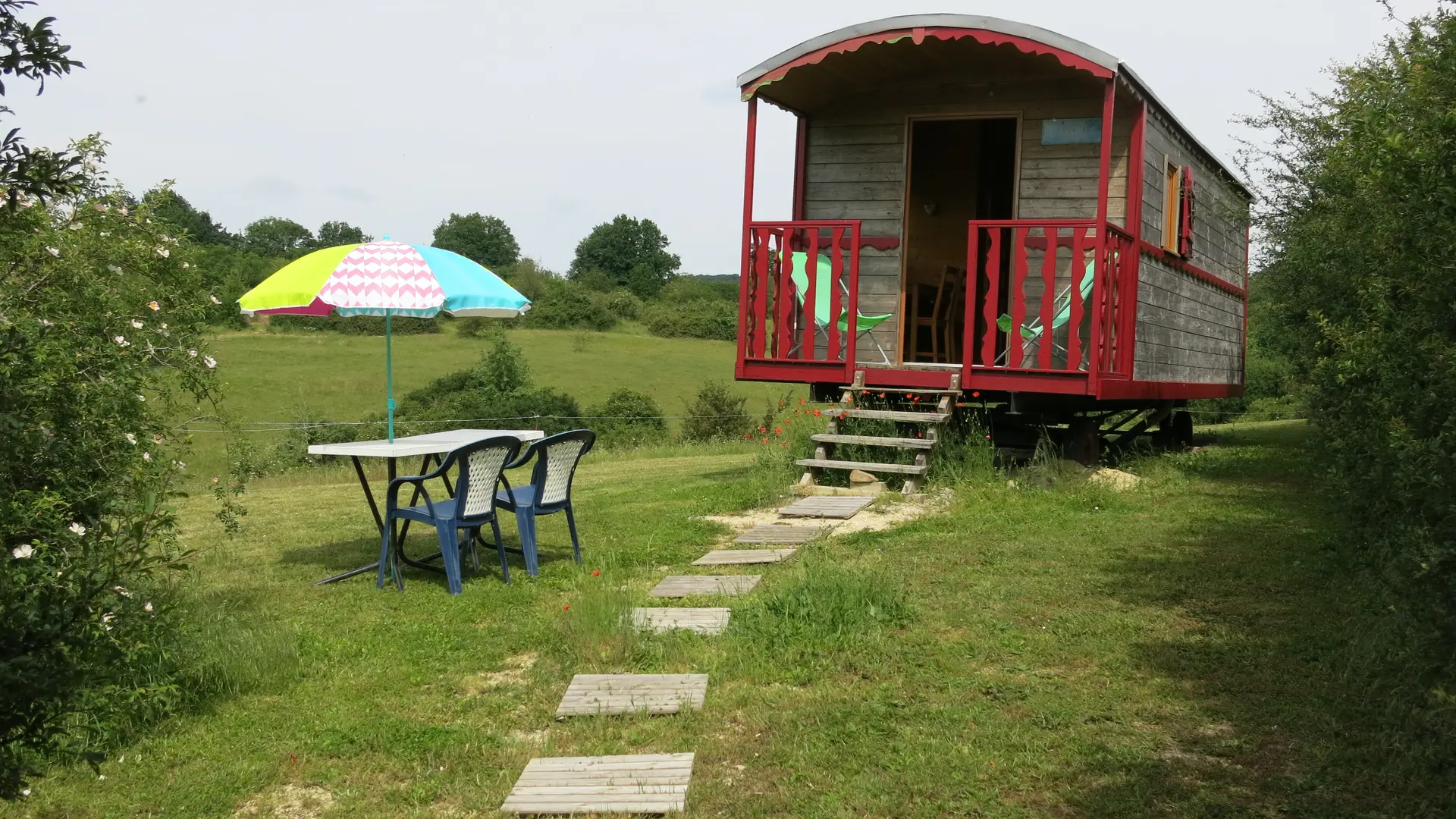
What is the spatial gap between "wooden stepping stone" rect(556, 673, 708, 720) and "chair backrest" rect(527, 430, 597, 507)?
6.72 ft

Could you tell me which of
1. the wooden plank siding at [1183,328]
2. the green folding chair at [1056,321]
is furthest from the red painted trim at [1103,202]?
the wooden plank siding at [1183,328]

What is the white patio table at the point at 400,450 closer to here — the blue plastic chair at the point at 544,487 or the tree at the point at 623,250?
the blue plastic chair at the point at 544,487

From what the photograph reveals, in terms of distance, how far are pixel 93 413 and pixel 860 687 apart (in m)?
2.84

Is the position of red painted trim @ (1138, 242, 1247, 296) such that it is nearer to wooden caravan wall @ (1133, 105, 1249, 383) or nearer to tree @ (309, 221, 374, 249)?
wooden caravan wall @ (1133, 105, 1249, 383)

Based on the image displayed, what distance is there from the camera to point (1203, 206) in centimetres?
1233

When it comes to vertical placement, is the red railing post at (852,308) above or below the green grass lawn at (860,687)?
above

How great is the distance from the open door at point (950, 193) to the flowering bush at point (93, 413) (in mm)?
7492

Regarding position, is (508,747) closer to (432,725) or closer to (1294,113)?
(432,725)

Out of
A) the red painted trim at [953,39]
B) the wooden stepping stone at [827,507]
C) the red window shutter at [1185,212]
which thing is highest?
the red painted trim at [953,39]

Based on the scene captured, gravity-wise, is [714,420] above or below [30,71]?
below

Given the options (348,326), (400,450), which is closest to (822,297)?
(400,450)

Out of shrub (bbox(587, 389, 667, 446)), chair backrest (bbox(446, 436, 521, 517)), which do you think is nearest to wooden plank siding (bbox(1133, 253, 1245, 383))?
chair backrest (bbox(446, 436, 521, 517))

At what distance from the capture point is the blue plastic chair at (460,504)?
19.2 feet

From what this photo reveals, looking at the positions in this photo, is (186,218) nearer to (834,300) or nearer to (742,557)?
(834,300)
